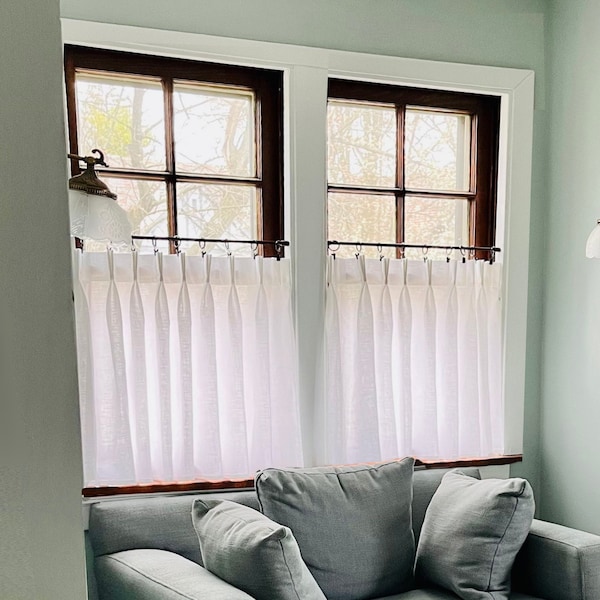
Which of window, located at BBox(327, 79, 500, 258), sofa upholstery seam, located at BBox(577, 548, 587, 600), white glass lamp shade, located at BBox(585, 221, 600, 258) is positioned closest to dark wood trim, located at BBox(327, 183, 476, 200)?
window, located at BBox(327, 79, 500, 258)

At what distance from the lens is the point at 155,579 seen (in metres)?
1.65

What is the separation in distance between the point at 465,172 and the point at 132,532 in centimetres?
195

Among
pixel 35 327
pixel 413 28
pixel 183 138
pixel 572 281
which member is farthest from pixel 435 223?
pixel 35 327

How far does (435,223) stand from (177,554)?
1639 mm

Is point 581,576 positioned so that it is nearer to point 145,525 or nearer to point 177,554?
point 177,554

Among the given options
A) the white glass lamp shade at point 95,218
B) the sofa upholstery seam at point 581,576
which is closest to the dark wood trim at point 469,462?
the sofa upholstery seam at point 581,576

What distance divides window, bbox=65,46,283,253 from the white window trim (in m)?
0.09

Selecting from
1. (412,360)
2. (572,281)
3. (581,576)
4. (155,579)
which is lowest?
(581,576)

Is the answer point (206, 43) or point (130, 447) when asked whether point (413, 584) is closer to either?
point (130, 447)

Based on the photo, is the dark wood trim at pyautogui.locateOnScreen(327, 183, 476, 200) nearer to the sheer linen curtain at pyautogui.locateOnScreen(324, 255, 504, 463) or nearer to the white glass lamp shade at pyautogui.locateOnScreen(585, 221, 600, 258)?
the sheer linen curtain at pyautogui.locateOnScreen(324, 255, 504, 463)

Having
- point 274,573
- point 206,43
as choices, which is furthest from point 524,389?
point 206,43

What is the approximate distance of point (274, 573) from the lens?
1.53m

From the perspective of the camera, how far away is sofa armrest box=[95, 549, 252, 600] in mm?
1525

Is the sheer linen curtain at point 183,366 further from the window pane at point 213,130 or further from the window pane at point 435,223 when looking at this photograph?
the window pane at point 435,223
